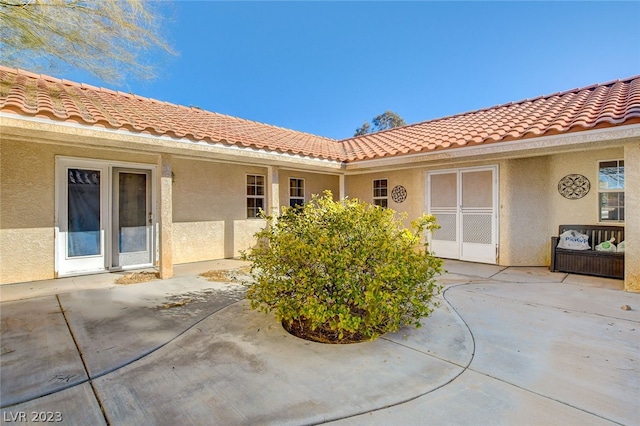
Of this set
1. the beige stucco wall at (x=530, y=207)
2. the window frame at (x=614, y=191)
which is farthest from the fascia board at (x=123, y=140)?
the window frame at (x=614, y=191)

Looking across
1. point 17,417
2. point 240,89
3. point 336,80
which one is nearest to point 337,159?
point 17,417

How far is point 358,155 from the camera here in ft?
35.1

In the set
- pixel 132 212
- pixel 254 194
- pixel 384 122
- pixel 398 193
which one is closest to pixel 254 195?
pixel 254 194

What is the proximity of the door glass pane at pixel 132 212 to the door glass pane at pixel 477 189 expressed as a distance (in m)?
9.21

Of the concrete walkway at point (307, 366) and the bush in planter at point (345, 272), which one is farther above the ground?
the bush in planter at point (345, 272)

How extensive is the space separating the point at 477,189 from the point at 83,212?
34.6 feet

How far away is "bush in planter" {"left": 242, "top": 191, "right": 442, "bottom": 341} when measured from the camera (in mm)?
3859

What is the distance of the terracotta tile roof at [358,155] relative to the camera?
5.90 m

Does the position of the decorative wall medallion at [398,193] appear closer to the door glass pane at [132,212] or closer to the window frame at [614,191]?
the window frame at [614,191]

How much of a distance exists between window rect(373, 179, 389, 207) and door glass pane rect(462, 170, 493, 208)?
A: 2.74 meters

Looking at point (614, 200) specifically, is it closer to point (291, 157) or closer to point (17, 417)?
point (291, 157)

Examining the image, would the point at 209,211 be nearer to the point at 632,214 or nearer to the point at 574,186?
the point at 632,214

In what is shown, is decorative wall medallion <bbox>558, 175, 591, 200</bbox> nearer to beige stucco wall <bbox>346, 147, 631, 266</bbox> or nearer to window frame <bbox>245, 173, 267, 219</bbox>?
beige stucco wall <bbox>346, 147, 631, 266</bbox>

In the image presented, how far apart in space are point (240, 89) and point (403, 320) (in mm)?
23357
